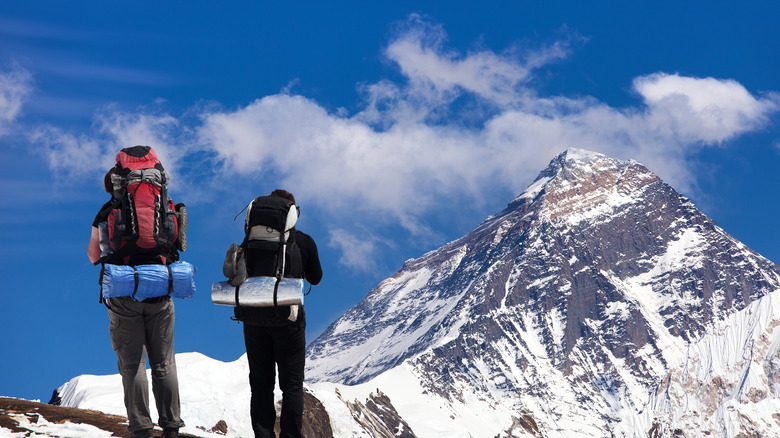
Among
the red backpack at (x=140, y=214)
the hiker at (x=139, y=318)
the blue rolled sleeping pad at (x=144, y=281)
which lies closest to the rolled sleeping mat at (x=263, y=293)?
the blue rolled sleeping pad at (x=144, y=281)

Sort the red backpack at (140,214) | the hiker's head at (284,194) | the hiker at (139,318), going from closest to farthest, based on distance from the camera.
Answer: the red backpack at (140,214) < the hiker at (139,318) < the hiker's head at (284,194)

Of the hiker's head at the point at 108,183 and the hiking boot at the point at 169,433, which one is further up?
the hiker's head at the point at 108,183

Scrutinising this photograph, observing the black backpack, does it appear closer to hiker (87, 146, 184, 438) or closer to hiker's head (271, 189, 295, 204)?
hiker's head (271, 189, 295, 204)

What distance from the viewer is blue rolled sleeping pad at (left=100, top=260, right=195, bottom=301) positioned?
14.7 meters

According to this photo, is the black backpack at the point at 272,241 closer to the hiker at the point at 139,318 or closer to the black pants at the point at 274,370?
the black pants at the point at 274,370

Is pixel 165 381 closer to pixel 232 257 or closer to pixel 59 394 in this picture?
pixel 232 257

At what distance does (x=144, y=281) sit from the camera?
14812 mm

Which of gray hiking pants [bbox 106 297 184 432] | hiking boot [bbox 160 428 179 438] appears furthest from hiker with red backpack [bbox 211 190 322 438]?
hiking boot [bbox 160 428 179 438]

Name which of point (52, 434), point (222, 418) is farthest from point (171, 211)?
point (222, 418)

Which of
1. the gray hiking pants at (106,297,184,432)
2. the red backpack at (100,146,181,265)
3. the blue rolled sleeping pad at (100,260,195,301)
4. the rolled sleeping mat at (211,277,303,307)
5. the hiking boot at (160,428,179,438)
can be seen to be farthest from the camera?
the hiking boot at (160,428,179,438)

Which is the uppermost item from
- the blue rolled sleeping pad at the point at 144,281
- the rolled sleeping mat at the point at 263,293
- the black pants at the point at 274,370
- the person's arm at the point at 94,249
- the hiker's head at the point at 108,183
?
the hiker's head at the point at 108,183

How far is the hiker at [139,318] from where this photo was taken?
1512cm

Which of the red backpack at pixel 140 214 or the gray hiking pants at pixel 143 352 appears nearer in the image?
the red backpack at pixel 140 214

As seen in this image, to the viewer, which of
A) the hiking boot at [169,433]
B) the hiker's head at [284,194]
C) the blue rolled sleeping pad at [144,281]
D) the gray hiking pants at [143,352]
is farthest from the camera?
the hiking boot at [169,433]
